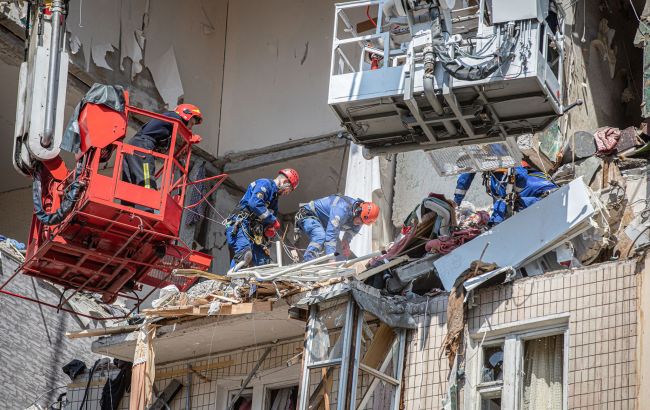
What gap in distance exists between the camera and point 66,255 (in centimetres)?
2161

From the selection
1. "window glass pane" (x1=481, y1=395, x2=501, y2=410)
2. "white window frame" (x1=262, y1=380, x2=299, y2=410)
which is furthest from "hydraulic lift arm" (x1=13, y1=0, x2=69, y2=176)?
"window glass pane" (x1=481, y1=395, x2=501, y2=410)

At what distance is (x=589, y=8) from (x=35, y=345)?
9789mm

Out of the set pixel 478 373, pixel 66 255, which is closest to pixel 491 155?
pixel 478 373

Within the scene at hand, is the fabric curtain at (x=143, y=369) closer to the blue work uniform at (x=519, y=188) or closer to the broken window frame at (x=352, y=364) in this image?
the broken window frame at (x=352, y=364)

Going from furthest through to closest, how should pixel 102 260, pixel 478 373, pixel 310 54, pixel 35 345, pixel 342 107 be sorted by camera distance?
1. pixel 310 54
2. pixel 35 345
3. pixel 102 260
4. pixel 342 107
5. pixel 478 373

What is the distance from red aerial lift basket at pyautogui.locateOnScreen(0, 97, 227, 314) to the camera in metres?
20.6

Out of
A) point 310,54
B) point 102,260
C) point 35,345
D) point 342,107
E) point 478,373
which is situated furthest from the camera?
point 310,54

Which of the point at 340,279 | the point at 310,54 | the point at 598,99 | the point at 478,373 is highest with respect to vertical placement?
the point at 310,54

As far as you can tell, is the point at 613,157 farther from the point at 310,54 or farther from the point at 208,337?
the point at 310,54

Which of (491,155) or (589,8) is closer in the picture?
(491,155)

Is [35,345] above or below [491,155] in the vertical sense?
below

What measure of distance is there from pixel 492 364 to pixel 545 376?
68 centimetres

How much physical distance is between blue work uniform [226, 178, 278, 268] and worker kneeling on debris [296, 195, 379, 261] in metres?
0.52

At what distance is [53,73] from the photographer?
23.0 m
